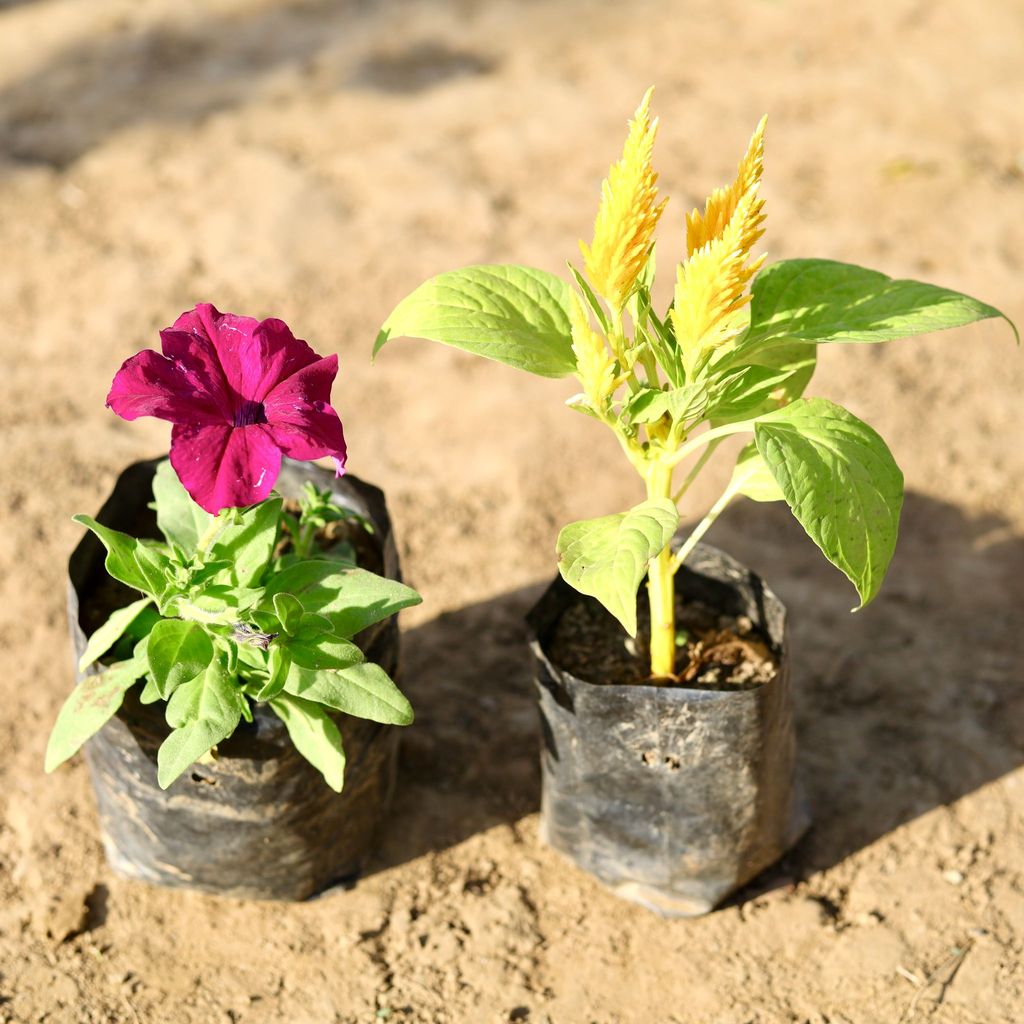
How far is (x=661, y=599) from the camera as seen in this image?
2.49 meters

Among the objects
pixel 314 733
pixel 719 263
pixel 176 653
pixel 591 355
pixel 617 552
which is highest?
pixel 719 263

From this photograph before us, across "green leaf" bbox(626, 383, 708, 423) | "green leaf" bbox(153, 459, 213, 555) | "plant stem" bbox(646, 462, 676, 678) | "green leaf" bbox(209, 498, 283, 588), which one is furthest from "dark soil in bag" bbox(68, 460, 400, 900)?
"green leaf" bbox(626, 383, 708, 423)

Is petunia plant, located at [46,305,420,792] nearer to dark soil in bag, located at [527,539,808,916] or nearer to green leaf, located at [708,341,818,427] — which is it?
dark soil in bag, located at [527,539,808,916]

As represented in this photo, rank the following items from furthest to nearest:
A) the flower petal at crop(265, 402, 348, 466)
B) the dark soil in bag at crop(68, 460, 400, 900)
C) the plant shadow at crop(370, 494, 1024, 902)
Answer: the plant shadow at crop(370, 494, 1024, 902) → the dark soil in bag at crop(68, 460, 400, 900) → the flower petal at crop(265, 402, 348, 466)

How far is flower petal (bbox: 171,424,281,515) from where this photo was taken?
1.94 meters

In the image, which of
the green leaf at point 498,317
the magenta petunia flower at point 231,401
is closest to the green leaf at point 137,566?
the magenta petunia flower at point 231,401

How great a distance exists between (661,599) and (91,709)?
1027mm

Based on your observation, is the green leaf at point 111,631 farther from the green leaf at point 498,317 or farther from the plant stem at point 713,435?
the plant stem at point 713,435

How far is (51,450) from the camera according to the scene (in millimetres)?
3781

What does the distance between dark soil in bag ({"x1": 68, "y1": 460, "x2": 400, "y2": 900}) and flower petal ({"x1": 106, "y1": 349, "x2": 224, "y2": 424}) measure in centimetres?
60

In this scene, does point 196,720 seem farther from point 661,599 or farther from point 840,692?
point 840,692

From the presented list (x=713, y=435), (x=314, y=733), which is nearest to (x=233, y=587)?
(x=314, y=733)

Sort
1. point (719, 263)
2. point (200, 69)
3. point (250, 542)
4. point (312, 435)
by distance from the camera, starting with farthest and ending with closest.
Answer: point (200, 69)
point (250, 542)
point (312, 435)
point (719, 263)

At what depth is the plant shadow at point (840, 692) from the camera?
118 inches
